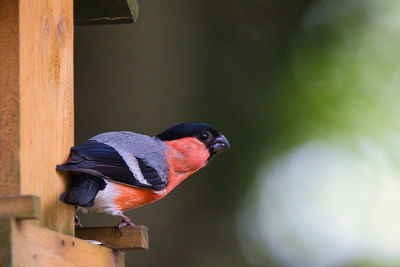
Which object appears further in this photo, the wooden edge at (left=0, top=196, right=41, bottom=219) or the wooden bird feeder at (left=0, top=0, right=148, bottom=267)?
the wooden bird feeder at (left=0, top=0, right=148, bottom=267)

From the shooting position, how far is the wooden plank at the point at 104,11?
3.22 metres

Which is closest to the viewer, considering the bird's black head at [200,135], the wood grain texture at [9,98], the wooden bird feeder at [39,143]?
the wooden bird feeder at [39,143]

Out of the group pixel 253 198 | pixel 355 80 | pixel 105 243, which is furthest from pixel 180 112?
pixel 105 243

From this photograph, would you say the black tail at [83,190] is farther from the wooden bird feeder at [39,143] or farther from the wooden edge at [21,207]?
the wooden edge at [21,207]

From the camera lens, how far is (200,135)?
3.57 metres

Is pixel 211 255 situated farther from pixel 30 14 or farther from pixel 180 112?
pixel 30 14

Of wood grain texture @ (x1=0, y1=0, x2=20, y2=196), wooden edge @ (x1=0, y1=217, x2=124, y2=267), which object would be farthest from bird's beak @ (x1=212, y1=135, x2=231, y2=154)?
wood grain texture @ (x1=0, y1=0, x2=20, y2=196)

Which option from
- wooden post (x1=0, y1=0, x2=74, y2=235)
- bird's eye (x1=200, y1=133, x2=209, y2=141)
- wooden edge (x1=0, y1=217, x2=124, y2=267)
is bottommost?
wooden edge (x1=0, y1=217, x2=124, y2=267)

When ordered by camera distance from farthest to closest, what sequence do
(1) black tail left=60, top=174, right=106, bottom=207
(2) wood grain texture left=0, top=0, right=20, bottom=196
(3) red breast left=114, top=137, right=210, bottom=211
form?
(3) red breast left=114, top=137, right=210, bottom=211 < (1) black tail left=60, top=174, right=106, bottom=207 < (2) wood grain texture left=0, top=0, right=20, bottom=196

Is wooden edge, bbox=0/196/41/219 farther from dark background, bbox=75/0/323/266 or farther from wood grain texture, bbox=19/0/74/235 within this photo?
dark background, bbox=75/0/323/266

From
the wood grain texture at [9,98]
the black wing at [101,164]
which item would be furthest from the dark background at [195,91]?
the wood grain texture at [9,98]

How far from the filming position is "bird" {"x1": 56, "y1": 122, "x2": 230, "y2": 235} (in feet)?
8.85

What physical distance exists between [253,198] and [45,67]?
10.8 feet

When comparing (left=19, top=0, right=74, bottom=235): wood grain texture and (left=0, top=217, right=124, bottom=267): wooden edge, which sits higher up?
(left=19, top=0, right=74, bottom=235): wood grain texture
